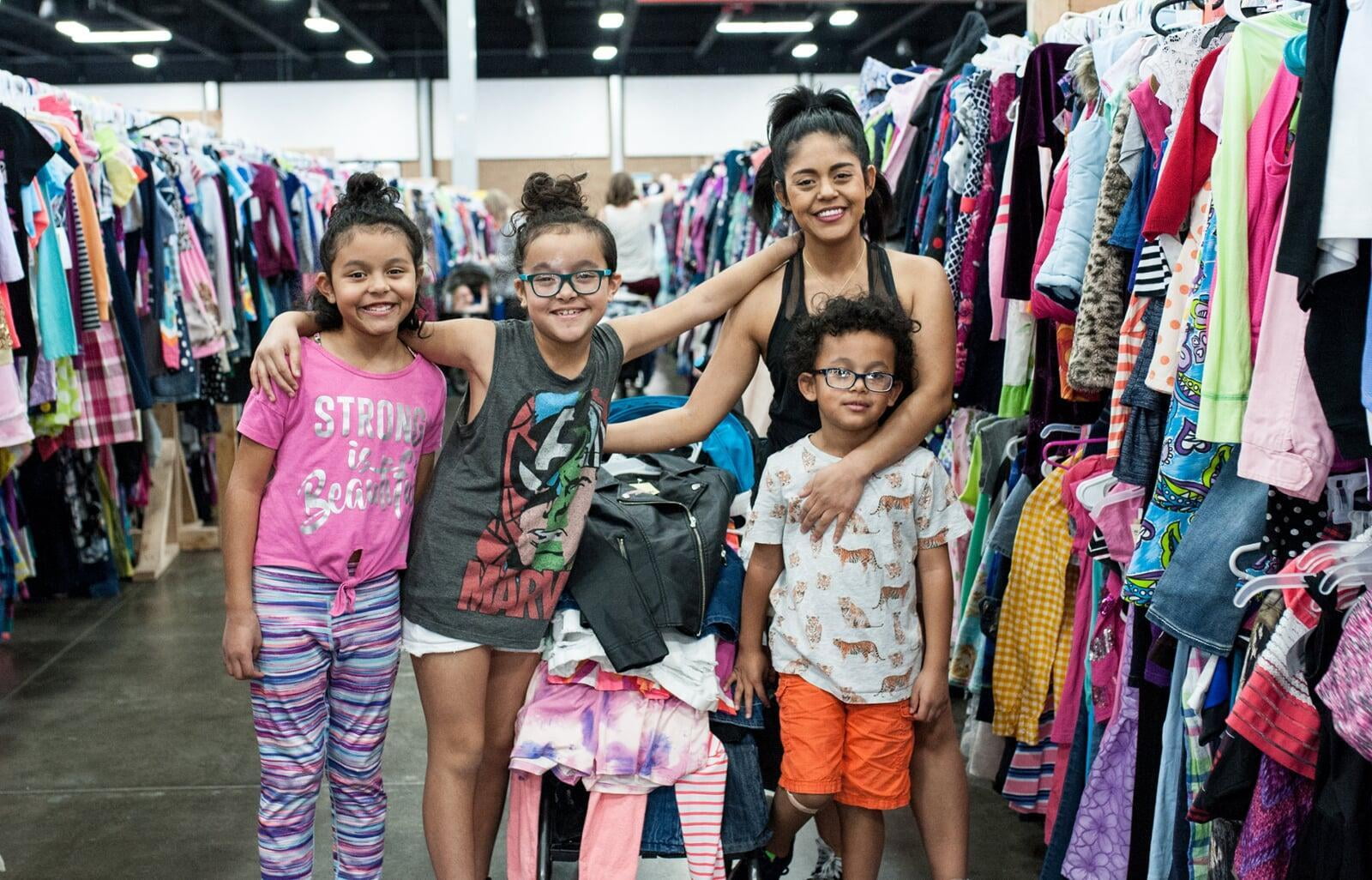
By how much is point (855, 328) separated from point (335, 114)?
2022cm

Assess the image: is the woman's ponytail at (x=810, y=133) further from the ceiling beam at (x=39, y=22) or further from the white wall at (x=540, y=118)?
the white wall at (x=540, y=118)

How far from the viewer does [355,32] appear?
61.6 feet

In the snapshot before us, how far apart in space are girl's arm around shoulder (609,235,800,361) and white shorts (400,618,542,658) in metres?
0.60

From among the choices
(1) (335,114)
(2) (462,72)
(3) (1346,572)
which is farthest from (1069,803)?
(1) (335,114)

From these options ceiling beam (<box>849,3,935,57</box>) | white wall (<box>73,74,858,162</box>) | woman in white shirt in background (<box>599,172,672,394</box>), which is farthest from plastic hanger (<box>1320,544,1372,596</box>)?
white wall (<box>73,74,858,162</box>)

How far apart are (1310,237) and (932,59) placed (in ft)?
65.7

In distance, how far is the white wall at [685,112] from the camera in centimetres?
2100

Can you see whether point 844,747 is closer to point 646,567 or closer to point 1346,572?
point 646,567

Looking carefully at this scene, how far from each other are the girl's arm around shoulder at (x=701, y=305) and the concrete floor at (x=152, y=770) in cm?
121

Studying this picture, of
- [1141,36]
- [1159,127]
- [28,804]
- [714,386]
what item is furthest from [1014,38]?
[28,804]

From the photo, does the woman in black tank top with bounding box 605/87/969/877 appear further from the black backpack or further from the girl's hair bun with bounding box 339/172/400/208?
the girl's hair bun with bounding box 339/172/400/208

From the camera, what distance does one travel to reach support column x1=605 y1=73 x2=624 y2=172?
20.9m

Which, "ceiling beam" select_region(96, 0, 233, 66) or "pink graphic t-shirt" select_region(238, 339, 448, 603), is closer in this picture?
"pink graphic t-shirt" select_region(238, 339, 448, 603)

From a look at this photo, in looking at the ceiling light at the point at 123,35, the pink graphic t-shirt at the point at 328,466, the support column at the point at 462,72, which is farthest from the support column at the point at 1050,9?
the ceiling light at the point at 123,35
